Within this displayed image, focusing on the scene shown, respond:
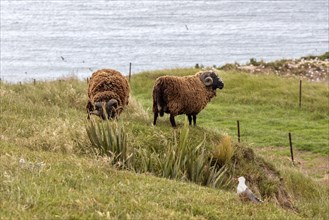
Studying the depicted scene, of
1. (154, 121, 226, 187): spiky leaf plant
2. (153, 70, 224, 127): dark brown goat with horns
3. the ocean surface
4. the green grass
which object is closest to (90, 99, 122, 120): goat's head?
(153, 70, 224, 127): dark brown goat with horns

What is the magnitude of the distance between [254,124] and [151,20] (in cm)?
5692

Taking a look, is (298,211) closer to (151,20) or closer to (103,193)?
(103,193)

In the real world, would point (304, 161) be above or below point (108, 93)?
below

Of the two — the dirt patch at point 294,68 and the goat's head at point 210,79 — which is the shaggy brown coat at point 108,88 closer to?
the goat's head at point 210,79

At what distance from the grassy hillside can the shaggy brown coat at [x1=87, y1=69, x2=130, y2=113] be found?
0.56m

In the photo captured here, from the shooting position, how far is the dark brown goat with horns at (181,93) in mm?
17453

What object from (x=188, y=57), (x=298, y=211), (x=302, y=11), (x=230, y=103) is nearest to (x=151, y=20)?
(x=302, y=11)

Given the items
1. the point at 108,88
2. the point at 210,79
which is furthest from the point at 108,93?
the point at 210,79

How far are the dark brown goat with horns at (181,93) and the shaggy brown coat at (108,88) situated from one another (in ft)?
2.52

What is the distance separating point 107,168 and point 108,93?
625 cm

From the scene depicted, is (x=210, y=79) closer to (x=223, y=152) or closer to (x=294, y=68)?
(x=223, y=152)

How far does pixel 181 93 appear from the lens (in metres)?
17.6

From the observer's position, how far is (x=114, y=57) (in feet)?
183

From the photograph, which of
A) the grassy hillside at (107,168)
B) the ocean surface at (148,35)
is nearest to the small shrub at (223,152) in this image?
the grassy hillside at (107,168)
